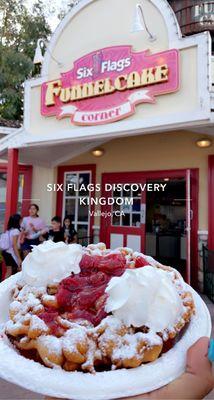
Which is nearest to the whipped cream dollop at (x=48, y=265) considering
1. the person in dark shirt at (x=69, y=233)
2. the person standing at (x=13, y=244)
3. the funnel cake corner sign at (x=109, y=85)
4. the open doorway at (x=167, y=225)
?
the funnel cake corner sign at (x=109, y=85)

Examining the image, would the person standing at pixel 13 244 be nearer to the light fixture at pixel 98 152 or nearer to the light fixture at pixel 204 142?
the light fixture at pixel 98 152

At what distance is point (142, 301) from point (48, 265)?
377 millimetres

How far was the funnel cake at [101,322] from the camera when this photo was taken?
86cm

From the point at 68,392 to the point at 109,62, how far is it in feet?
15.6

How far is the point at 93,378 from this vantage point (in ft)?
2.68

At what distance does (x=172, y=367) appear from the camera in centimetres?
87

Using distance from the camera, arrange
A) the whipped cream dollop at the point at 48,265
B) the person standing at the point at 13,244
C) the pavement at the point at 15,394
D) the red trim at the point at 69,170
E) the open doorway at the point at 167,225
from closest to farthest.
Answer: the whipped cream dollop at the point at 48,265 → the pavement at the point at 15,394 → the person standing at the point at 13,244 → the red trim at the point at 69,170 → the open doorway at the point at 167,225

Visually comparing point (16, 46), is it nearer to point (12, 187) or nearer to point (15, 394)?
point (12, 187)

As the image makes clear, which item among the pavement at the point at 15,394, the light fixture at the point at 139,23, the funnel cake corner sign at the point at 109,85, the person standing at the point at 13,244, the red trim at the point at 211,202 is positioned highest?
the light fixture at the point at 139,23

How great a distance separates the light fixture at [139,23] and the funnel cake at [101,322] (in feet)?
14.0

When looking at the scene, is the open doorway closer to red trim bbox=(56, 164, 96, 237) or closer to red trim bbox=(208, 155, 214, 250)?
red trim bbox=(56, 164, 96, 237)

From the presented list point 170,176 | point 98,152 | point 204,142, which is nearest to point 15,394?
point 170,176

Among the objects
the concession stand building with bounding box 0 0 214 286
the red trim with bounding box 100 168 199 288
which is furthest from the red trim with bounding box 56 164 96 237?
the red trim with bounding box 100 168 199 288

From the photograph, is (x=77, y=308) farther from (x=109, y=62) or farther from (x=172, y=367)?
(x=109, y=62)
